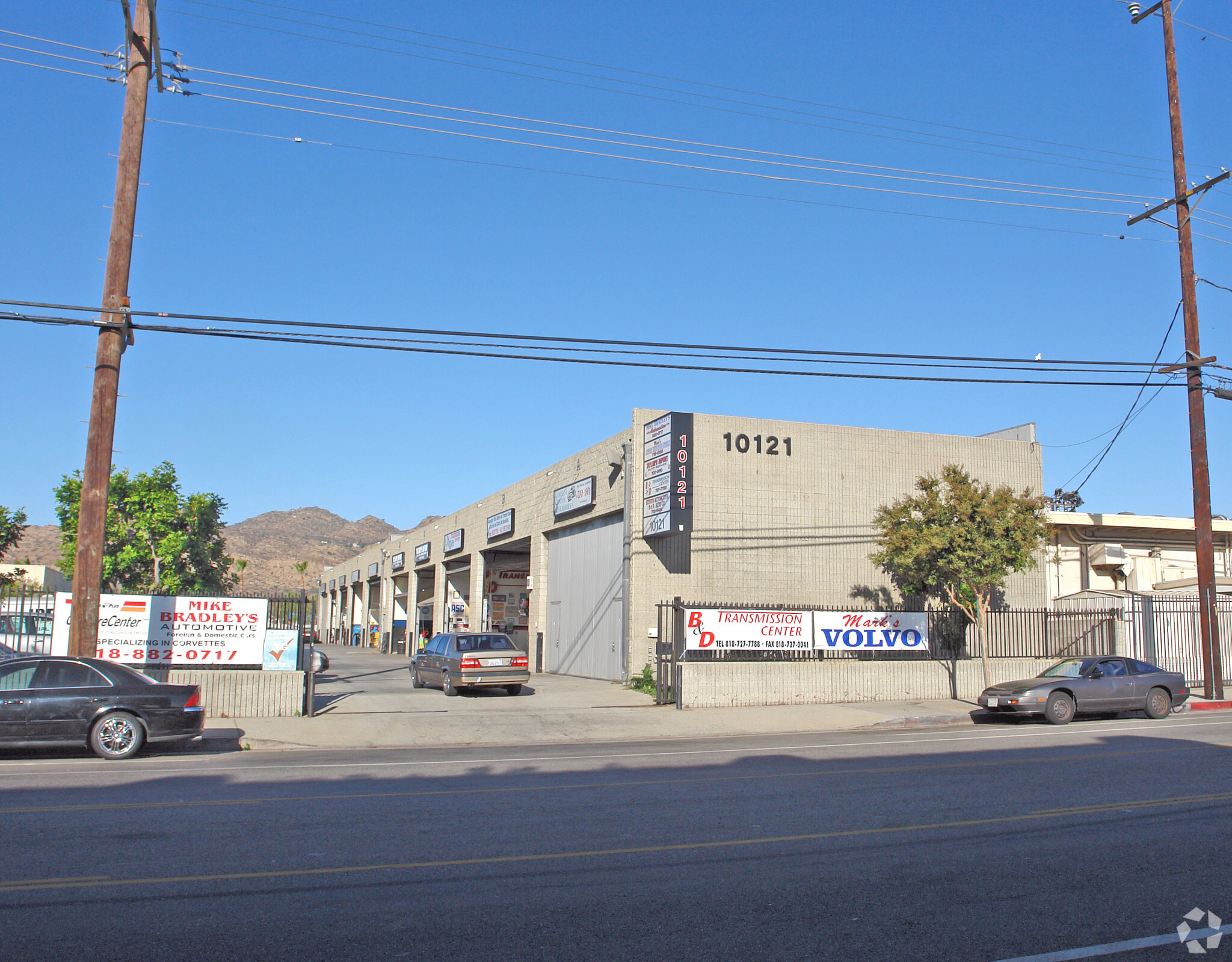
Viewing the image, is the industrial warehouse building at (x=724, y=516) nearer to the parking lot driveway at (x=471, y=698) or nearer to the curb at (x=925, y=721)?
the parking lot driveway at (x=471, y=698)

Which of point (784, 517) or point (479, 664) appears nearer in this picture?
point (479, 664)

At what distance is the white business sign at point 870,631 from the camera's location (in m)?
23.0

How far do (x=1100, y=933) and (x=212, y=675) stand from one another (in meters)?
16.8

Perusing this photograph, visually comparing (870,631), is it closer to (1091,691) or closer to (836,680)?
(836,680)

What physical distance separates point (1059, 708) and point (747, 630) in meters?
6.70

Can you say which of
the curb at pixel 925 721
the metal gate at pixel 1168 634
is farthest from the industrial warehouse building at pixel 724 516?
the curb at pixel 925 721

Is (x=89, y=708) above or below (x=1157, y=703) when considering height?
above

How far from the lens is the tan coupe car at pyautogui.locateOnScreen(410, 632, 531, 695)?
23.3 metres

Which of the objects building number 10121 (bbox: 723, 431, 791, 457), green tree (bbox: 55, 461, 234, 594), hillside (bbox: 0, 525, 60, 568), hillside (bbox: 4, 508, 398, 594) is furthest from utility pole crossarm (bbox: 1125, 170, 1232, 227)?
hillside (bbox: 0, 525, 60, 568)

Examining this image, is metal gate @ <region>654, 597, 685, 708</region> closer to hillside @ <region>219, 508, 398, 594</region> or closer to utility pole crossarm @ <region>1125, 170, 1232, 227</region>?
utility pole crossarm @ <region>1125, 170, 1232, 227</region>

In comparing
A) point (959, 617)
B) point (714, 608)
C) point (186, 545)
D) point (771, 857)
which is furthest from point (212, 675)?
point (186, 545)

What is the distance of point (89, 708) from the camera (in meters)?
13.6

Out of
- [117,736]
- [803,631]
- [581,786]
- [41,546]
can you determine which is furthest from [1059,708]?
[41,546]

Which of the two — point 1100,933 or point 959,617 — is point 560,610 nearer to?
point 959,617
